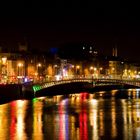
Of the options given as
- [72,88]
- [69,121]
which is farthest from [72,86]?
[69,121]

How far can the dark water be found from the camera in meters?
37.7

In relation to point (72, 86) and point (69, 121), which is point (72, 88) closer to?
point (72, 86)

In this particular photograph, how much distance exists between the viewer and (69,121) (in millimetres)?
44938

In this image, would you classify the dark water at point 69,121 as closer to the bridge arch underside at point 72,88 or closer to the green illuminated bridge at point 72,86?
the green illuminated bridge at point 72,86

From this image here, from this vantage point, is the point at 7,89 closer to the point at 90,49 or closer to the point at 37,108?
the point at 37,108

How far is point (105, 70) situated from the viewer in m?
157

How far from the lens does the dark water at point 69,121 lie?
124ft

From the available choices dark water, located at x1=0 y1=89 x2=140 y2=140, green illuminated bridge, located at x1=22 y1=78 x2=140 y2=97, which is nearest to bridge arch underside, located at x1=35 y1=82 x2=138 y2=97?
green illuminated bridge, located at x1=22 y1=78 x2=140 y2=97

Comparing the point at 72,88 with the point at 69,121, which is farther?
the point at 72,88

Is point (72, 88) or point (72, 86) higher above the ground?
point (72, 86)

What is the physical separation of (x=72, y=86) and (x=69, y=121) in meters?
49.5

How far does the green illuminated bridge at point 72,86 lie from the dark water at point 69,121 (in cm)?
1581

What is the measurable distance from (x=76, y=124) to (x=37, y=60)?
252 feet

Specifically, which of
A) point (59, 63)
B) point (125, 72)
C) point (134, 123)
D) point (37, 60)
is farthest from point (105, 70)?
point (134, 123)
